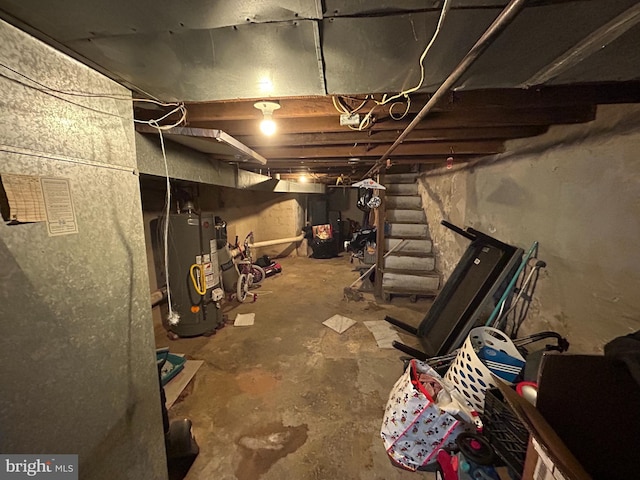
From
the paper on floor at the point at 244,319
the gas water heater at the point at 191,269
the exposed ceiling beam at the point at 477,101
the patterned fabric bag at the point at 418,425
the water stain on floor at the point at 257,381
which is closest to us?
the exposed ceiling beam at the point at 477,101

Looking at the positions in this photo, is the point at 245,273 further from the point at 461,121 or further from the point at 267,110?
the point at 461,121

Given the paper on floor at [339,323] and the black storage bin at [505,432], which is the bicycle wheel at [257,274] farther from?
the black storage bin at [505,432]

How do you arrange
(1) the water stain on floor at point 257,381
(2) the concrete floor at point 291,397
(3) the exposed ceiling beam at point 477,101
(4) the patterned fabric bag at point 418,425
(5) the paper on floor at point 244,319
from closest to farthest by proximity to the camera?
(3) the exposed ceiling beam at point 477,101 → (4) the patterned fabric bag at point 418,425 → (2) the concrete floor at point 291,397 → (1) the water stain on floor at point 257,381 → (5) the paper on floor at point 244,319

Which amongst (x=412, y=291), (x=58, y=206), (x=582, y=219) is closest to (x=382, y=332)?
(x=412, y=291)

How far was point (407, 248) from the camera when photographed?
394 cm

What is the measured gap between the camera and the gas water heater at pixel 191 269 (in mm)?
2637

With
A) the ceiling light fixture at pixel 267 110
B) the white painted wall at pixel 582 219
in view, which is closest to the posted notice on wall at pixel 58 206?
the ceiling light fixture at pixel 267 110

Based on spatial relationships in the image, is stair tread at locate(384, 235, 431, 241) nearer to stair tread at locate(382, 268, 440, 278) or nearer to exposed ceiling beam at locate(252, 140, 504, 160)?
stair tread at locate(382, 268, 440, 278)

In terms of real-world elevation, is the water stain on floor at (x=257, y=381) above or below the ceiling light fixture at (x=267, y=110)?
below

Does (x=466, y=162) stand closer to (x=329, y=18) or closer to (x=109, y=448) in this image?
(x=329, y=18)

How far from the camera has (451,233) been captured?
3.34m

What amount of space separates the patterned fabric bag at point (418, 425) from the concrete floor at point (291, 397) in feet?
0.33

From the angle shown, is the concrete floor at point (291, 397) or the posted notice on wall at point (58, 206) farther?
the concrete floor at point (291, 397)

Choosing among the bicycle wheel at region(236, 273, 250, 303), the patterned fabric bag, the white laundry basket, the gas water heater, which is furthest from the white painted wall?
the bicycle wheel at region(236, 273, 250, 303)
